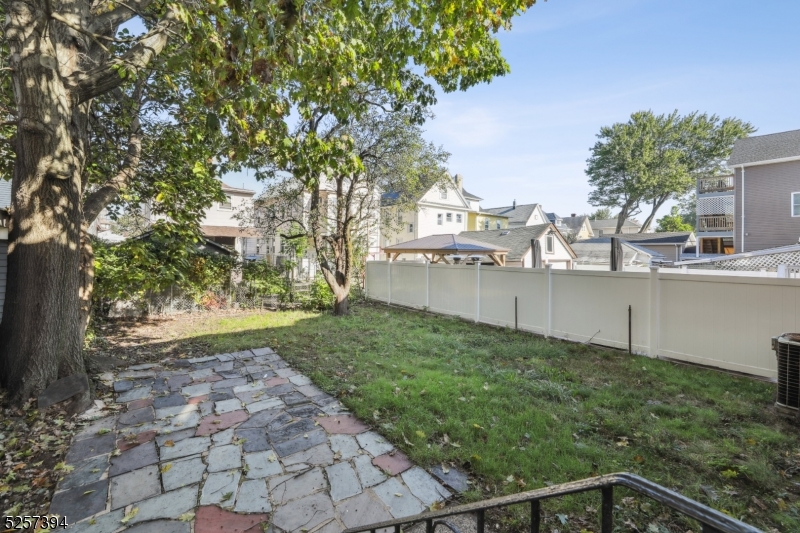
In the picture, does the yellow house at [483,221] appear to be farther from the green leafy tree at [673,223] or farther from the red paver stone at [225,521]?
the red paver stone at [225,521]

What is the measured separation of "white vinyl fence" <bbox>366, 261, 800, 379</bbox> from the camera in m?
4.78

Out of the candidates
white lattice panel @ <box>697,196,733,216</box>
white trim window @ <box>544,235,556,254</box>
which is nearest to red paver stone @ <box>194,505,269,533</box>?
white trim window @ <box>544,235,556,254</box>

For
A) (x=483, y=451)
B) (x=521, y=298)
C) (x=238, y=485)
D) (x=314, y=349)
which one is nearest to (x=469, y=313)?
(x=521, y=298)

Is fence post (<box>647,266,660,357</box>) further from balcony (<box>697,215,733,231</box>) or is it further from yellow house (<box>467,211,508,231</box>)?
yellow house (<box>467,211,508,231</box>)

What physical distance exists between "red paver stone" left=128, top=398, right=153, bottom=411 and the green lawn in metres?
1.88

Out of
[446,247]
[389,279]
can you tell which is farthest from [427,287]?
[446,247]

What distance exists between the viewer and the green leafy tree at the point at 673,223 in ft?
136

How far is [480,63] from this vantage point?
206 inches

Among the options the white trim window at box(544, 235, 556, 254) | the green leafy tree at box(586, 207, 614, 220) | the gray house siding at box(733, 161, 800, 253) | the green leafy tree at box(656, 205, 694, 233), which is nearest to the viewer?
the gray house siding at box(733, 161, 800, 253)

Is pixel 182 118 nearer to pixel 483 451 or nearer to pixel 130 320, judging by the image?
pixel 130 320

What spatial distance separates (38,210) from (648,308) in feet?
27.3

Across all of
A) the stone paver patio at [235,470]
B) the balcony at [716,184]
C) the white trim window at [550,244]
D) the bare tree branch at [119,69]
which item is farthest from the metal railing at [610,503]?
the balcony at [716,184]

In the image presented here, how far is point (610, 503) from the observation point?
3.42 ft

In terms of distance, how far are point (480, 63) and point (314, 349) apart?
17.5 ft
